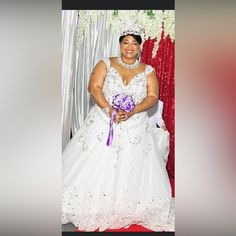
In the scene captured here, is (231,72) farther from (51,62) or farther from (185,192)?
(51,62)

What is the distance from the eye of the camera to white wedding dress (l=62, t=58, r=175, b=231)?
9.83 ft

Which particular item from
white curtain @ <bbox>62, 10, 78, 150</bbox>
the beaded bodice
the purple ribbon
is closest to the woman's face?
the beaded bodice

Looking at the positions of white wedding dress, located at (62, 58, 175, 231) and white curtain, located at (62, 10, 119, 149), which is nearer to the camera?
white wedding dress, located at (62, 58, 175, 231)

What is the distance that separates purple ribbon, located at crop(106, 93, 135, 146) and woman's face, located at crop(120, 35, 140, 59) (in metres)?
0.34

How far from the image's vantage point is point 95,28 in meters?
4.35

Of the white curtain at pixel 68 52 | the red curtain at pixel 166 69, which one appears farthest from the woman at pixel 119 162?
the red curtain at pixel 166 69

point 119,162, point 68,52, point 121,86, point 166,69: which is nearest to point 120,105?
point 121,86

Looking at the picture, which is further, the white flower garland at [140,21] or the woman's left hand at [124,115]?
the white flower garland at [140,21]

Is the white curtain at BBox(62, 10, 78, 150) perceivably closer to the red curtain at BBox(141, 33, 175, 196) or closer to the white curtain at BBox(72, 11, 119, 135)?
the white curtain at BBox(72, 11, 119, 135)

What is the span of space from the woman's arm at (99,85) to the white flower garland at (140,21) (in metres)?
1.15

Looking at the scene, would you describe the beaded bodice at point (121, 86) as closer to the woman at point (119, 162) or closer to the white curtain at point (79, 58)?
the woman at point (119, 162)

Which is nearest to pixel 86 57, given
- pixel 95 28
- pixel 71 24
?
pixel 95 28

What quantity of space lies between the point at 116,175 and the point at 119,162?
98 millimetres

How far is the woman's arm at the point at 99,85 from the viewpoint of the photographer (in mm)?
3107
